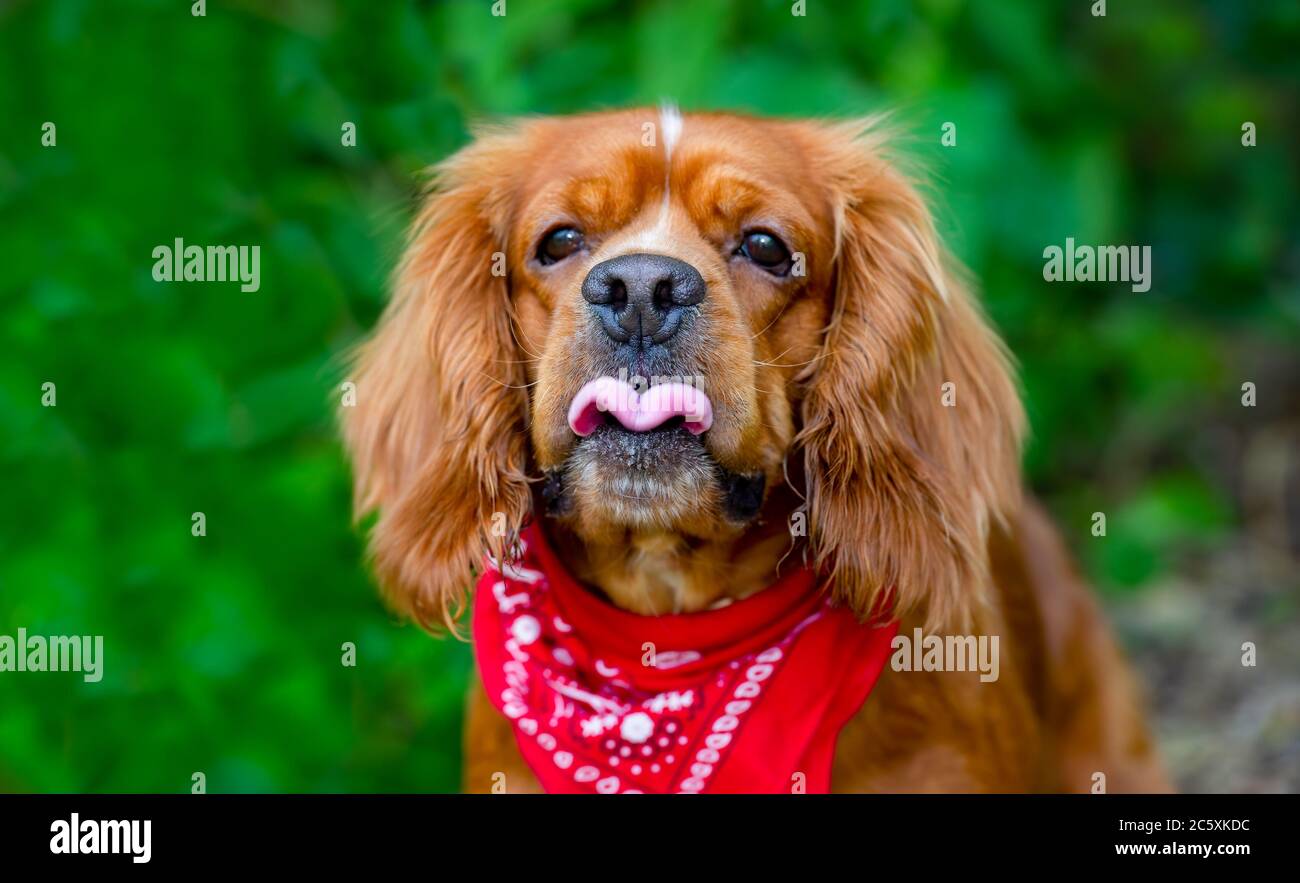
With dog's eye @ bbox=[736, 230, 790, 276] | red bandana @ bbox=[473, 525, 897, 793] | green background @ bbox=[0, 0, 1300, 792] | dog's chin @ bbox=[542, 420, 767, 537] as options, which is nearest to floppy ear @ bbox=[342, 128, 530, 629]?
red bandana @ bbox=[473, 525, 897, 793]

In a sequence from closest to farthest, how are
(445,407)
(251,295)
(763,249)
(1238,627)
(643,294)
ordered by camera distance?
(643,294) → (763,249) → (445,407) → (251,295) → (1238,627)

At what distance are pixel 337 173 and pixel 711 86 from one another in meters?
1.20

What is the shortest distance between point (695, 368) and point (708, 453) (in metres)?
0.17

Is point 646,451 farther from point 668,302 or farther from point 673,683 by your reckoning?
point 673,683

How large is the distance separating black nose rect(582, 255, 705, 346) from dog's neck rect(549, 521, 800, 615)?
1.73 ft

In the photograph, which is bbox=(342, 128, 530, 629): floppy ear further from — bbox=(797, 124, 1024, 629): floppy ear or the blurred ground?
the blurred ground

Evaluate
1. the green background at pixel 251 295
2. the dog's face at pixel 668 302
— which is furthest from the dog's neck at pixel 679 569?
the green background at pixel 251 295

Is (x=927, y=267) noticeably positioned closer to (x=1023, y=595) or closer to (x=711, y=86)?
(x=1023, y=595)

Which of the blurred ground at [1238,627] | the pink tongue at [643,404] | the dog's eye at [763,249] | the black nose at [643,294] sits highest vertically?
the dog's eye at [763,249]

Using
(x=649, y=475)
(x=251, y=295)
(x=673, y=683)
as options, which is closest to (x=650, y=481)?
(x=649, y=475)

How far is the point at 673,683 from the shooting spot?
3049 millimetres

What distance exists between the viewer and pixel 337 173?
4.50 m

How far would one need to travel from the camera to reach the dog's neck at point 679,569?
3.08 meters

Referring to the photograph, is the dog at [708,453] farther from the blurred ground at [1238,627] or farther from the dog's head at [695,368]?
the blurred ground at [1238,627]
